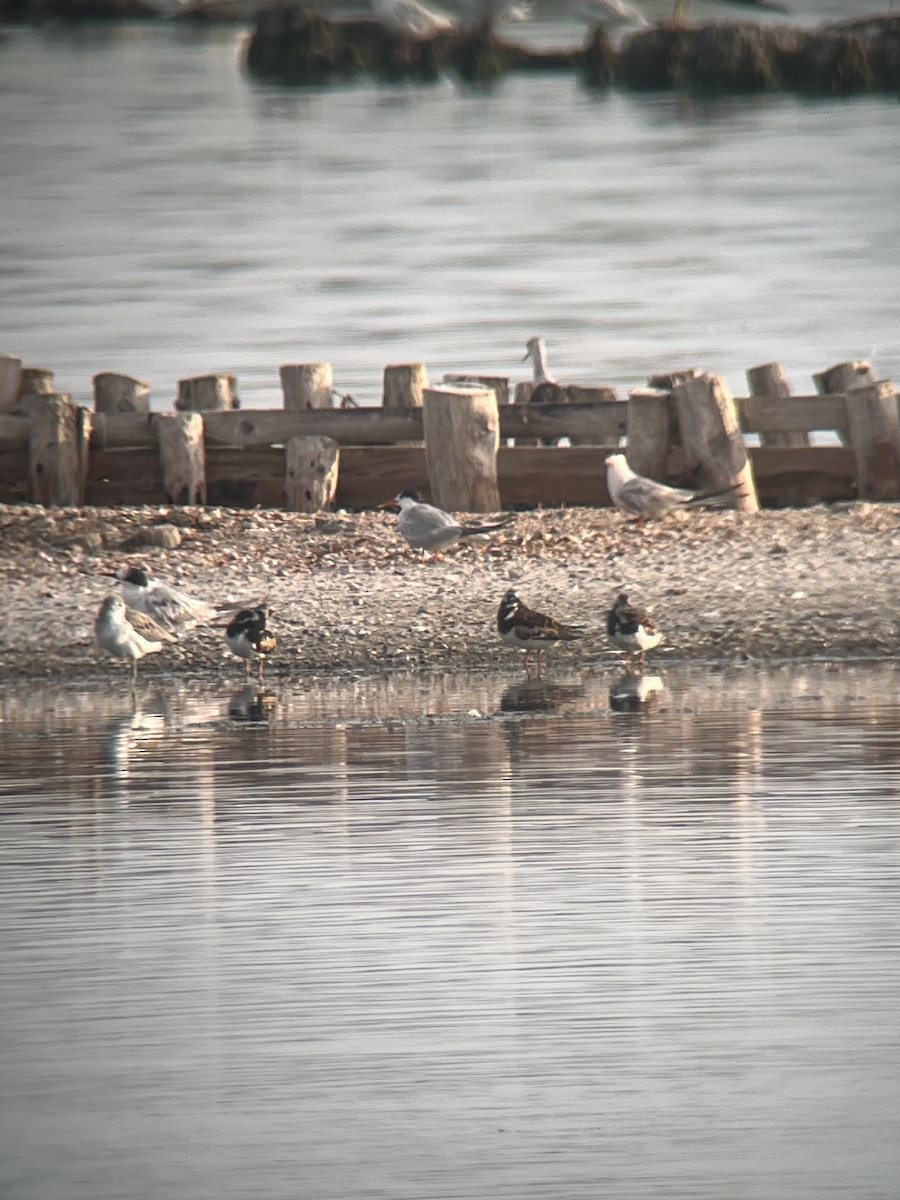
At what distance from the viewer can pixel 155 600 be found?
16375 millimetres

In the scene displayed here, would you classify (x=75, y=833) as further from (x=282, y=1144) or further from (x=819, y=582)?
(x=819, y=582)

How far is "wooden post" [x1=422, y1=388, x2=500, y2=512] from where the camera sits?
19406 millimetres

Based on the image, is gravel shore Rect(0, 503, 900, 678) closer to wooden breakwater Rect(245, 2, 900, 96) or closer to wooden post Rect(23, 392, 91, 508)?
wooden post Rect(23, 392, 91, 508)

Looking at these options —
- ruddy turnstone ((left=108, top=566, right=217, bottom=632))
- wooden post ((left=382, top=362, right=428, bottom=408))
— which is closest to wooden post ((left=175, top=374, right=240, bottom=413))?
wooden post ((left=382, top=362, right=428, bottom=408))

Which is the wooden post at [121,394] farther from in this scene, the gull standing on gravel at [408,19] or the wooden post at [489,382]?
the gull standing on gravel at [408,19]

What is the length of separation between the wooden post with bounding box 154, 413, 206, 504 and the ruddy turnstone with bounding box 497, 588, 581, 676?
499cm

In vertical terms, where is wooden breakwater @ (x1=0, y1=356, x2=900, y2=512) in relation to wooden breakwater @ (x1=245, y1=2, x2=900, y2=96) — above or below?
below

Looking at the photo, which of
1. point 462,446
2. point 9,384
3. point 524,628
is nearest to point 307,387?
point 9,384

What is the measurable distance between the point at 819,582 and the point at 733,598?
721 millimetres

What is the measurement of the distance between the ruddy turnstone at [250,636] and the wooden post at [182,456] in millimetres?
4181

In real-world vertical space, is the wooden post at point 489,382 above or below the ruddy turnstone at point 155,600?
above

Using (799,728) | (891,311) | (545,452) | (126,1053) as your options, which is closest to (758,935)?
(126,1053)

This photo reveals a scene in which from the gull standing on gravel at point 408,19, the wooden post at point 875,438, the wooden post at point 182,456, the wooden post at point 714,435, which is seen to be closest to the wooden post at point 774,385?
the wooden post at point 875,438

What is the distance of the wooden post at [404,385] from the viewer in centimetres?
2228
